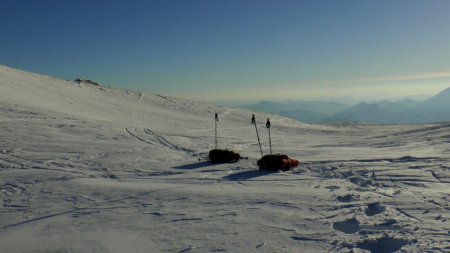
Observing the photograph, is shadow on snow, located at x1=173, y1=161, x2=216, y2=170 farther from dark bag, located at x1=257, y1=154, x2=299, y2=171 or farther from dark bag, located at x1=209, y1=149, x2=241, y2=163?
dark bag, located at x1=257, y1=154, x2=299, y2=171

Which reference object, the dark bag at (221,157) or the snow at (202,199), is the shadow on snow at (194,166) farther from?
the dark bag at (221,157)

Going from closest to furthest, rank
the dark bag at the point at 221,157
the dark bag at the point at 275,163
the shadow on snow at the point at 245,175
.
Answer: the shadow on snow at the point at 245,175, the dark bag at the point at 275,163, the dark bag at the point at 221,157

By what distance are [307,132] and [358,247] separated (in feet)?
134

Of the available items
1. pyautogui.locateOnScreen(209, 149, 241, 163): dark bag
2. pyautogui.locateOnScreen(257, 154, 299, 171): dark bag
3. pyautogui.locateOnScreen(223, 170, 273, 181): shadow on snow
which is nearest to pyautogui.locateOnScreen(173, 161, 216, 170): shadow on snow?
pyautogui.locateOnScreen(209, 149, 241, 163): dark bag

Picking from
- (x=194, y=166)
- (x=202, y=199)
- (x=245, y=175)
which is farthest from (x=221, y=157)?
(x=202, y=199)

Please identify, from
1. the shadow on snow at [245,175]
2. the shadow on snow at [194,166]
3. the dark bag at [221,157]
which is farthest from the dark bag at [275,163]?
the shadow on snow at [194,166]

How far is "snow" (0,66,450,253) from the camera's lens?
9.94 m

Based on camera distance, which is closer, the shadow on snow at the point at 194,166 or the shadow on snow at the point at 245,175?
the shadow on snow at the point at 245,175

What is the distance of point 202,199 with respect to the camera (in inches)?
557

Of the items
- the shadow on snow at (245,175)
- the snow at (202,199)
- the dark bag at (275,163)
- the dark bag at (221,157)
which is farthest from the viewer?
the dark bag at (221,157)

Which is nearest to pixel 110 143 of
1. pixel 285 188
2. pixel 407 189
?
pixel 285 188

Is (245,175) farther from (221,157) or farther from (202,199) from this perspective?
(202,199)

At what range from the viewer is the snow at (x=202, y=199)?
9938 millimetres

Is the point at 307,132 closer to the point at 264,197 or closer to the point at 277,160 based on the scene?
the point at 277,160
